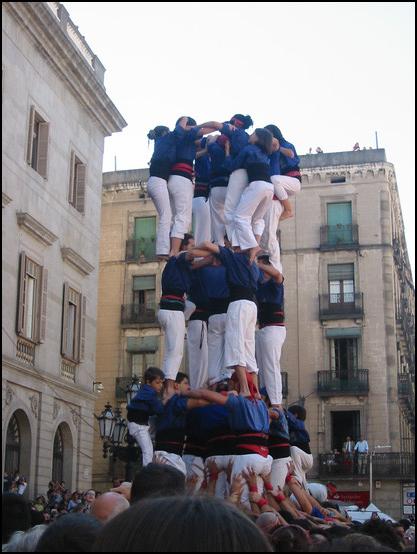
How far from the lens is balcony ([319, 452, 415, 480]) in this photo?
43656mm

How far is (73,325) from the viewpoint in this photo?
33.5 meters

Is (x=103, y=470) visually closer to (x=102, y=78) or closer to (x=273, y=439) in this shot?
(x=102, y=78)

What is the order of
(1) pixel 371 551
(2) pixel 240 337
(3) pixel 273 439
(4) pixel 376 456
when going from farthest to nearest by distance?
(4) pixel 376 456 → (3) pixel 273 439 → (2) pixel 240 337 → (1) pixel 371 551

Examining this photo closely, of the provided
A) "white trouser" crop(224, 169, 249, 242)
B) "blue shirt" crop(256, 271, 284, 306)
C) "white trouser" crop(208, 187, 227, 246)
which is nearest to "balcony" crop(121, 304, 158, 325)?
"white trouser" crop(208, 187, 227, 246)

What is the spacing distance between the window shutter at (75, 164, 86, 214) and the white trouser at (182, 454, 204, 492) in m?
23.5

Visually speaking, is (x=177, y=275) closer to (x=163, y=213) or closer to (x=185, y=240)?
(x=185, y=240)

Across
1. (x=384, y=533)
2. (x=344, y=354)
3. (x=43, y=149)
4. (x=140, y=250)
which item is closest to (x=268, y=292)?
(x=384, y=533)

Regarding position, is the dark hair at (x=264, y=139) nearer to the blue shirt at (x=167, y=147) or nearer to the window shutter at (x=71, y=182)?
the blue shirt at (x=167, y=147)

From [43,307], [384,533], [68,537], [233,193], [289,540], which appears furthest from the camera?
[43,307]

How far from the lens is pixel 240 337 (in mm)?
11438

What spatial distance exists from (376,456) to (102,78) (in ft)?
69.6

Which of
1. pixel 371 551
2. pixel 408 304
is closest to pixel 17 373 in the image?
pixel 371 551

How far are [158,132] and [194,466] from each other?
439cm

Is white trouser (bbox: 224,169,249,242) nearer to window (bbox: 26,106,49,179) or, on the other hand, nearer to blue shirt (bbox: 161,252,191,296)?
blue shirt (bbox: 161,252,191,296)
